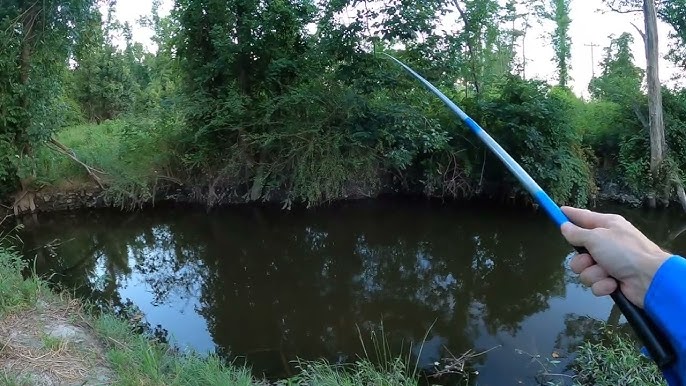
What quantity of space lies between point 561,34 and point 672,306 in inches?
1118

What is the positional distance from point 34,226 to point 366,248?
7.48 metres

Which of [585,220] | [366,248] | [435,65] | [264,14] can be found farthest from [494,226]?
[585,220]

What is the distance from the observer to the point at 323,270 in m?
8.51

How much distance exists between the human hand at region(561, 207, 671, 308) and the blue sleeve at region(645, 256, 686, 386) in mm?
40

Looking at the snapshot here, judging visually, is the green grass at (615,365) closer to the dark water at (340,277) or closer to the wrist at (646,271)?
the dark water at (340,277)

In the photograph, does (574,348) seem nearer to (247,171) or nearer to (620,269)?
(620,269)

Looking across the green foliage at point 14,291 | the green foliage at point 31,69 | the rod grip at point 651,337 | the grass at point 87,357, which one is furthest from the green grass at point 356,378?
the green foliage at point 31,69

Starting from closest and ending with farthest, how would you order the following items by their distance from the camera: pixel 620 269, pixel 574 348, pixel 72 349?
pixel 620 269 < pixel 72 349 < pixel 574 348

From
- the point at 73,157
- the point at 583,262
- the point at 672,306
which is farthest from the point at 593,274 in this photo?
the point at 73,157

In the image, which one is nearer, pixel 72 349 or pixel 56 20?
pixel 72 349

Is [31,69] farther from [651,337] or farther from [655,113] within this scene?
[655,113]

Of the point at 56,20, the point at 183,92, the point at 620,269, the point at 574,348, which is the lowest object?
the point at 574,348

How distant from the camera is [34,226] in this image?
438 inches

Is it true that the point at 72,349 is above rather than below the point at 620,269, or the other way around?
below
